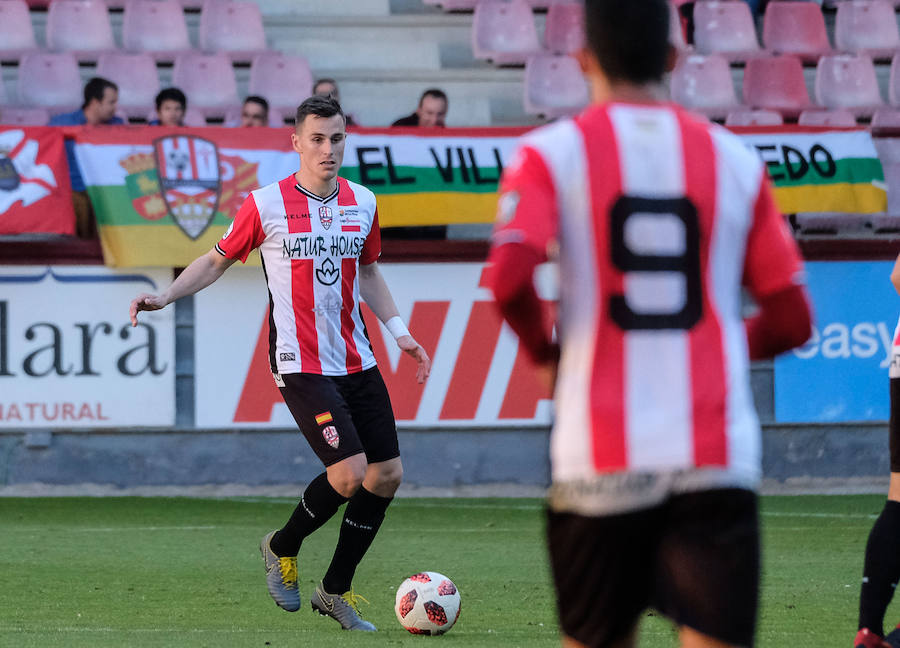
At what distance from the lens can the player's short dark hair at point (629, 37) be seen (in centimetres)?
266

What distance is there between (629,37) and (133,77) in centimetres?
1162

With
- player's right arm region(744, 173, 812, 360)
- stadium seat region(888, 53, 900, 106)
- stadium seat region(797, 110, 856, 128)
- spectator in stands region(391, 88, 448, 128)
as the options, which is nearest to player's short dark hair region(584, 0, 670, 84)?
player's right arm region(744, 173, 812, 360)

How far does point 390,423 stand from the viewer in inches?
247

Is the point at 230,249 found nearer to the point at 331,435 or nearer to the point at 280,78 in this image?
the point at 331,435

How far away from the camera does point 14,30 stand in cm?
1408

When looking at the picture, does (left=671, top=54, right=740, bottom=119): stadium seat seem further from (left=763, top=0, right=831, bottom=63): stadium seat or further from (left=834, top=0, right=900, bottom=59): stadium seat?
(left=834, top=0, right=900, bottom=59): stadium seat

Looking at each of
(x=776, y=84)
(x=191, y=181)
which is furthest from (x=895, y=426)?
(x=776, y=84)

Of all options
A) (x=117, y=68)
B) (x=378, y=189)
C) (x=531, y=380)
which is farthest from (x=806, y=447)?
(x=117, y=68)

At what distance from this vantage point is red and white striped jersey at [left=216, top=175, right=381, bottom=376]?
6125mm

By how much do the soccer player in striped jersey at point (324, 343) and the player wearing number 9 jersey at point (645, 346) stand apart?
3.39 m

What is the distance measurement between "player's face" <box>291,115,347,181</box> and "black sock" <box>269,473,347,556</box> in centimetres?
125

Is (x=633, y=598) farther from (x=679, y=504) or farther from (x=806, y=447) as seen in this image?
(x=806, y=447)

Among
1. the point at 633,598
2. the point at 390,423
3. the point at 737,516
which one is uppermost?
the point at 737,516

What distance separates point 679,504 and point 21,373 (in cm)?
919
